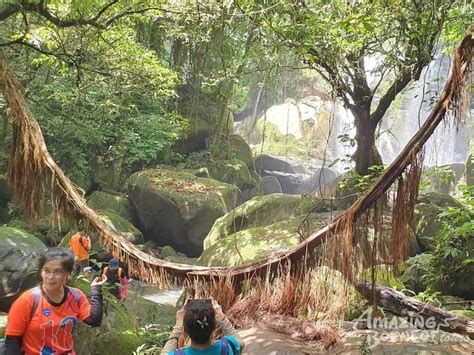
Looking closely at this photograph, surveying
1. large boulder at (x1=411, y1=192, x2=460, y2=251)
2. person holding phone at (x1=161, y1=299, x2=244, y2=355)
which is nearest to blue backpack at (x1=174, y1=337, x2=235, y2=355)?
person holding phone at (x1=161, y1=299, x2=244, y2=355)

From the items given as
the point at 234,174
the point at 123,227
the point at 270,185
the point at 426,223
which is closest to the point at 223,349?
the point at 426,223

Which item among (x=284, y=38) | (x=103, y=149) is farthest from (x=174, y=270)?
(x=103, y=149)

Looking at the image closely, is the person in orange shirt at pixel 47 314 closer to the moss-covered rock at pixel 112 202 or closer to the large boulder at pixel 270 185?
the moss-covered rock at pixel 112 202

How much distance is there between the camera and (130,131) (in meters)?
15.2

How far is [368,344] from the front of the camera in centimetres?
359

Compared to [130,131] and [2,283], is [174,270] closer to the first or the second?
[2,283]

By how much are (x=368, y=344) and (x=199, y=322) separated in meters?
2.11

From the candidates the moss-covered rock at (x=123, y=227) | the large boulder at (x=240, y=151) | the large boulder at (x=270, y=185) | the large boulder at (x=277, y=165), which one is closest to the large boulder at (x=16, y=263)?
the moss-covered rock at (x=123, y=227)

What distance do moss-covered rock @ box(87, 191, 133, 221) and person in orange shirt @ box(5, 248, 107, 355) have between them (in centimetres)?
1229

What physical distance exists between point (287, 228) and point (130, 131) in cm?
832

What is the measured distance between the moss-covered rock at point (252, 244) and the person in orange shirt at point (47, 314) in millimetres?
5739

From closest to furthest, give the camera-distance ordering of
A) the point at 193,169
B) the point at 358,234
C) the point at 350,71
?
the point at 358,234 < the point at 350,71 < the point at 193,169

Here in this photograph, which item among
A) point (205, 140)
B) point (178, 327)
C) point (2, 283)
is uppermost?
point (205, 140)

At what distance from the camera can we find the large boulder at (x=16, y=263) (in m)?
7.13
